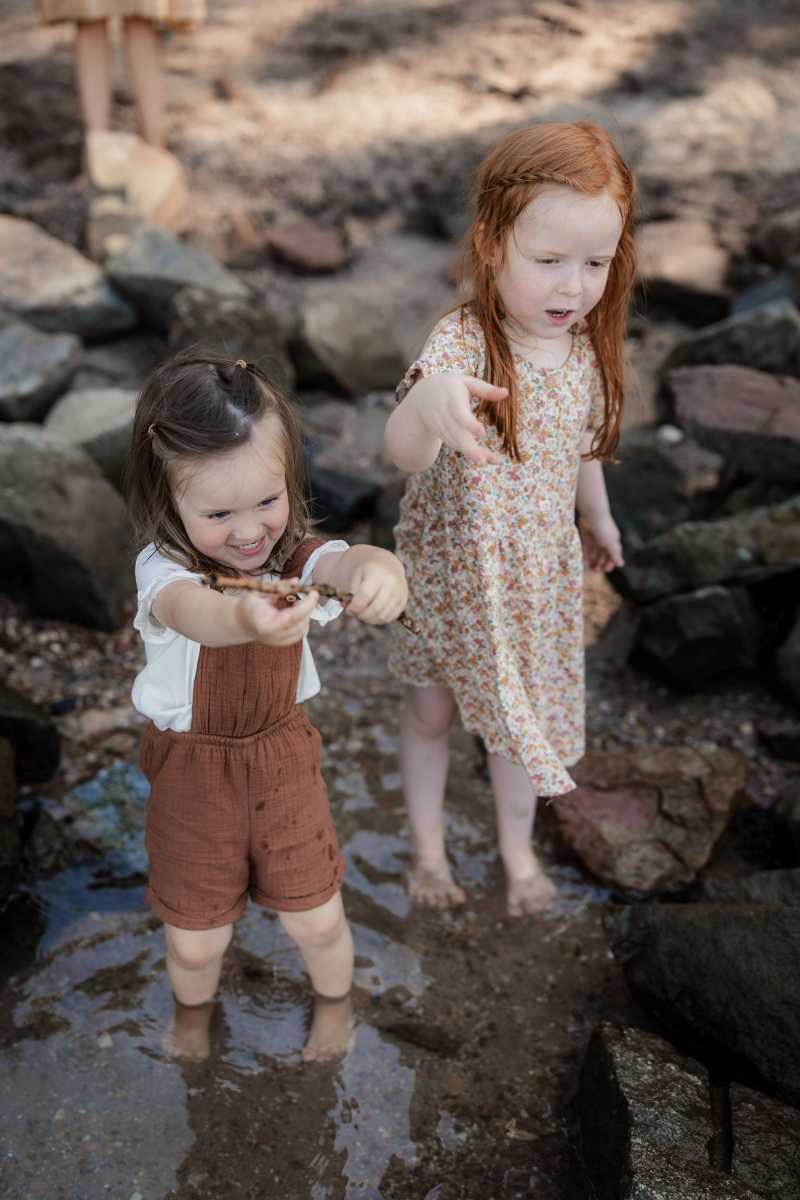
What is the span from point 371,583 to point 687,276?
4103 mm

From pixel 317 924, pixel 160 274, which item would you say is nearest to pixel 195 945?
pixel 317 924

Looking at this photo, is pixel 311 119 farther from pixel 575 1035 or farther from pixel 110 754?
pixel 575 1035

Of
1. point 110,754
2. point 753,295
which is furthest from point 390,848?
point 753,295

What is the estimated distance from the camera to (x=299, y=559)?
6.79 ft

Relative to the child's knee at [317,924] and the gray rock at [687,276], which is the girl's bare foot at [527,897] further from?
the gray rock at [687,276]

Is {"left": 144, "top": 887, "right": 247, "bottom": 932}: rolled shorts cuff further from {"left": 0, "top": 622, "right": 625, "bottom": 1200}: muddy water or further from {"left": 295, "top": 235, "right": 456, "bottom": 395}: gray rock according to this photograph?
{"left": 295, "top": 235, "right": 456, "bottom": 395}: gray rock

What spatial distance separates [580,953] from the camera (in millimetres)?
2768

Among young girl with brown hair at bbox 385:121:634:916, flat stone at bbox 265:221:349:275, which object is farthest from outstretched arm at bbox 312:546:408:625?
flat stone at bbox 265:221:349:275

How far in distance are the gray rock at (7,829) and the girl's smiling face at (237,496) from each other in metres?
1.09

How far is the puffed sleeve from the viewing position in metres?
2.13

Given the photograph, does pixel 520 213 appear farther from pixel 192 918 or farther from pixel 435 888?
pixel 435 888

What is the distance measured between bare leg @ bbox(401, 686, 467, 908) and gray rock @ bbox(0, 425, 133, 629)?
3.94ft

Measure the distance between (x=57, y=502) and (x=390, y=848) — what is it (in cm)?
150

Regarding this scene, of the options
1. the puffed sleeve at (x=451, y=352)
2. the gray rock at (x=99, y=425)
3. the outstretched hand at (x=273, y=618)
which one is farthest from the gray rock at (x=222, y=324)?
the outstretched hand at (x=273, y=618)
